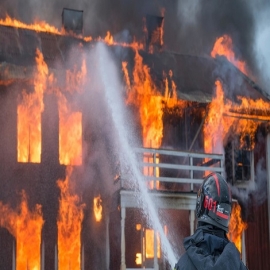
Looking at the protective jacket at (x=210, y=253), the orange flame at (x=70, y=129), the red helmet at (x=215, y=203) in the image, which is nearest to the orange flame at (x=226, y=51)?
the orange flame at (x=70, y=129)

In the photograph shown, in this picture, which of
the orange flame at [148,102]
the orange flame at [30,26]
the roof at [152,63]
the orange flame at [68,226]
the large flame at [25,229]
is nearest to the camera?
the large flame at [25,229]

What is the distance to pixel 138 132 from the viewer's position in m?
17.0

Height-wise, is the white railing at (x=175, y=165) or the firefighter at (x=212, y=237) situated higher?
the white railing at (x=175, y=165)

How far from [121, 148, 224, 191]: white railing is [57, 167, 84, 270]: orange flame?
5.04ft

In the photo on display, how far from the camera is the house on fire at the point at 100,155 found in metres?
15.4

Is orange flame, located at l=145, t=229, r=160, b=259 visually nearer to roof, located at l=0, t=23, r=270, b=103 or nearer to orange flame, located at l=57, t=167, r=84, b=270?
orange flame, located at l=57, t=167, r=84, b=270

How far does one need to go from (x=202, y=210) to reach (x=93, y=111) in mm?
12518

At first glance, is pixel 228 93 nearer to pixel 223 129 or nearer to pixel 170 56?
pixel 223 129

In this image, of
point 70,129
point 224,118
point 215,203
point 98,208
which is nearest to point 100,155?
point 70,129

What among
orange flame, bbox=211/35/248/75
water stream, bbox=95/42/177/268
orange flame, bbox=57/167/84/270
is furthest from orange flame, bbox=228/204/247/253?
orange flame, bbox=211/35/248/75

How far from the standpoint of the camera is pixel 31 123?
52.1 feet

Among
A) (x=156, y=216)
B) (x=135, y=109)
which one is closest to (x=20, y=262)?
(x=156, y=216)

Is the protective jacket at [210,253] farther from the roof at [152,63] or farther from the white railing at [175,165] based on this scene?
the roof at [152,63]

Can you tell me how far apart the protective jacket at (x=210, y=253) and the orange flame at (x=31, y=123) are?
12.3 meters
